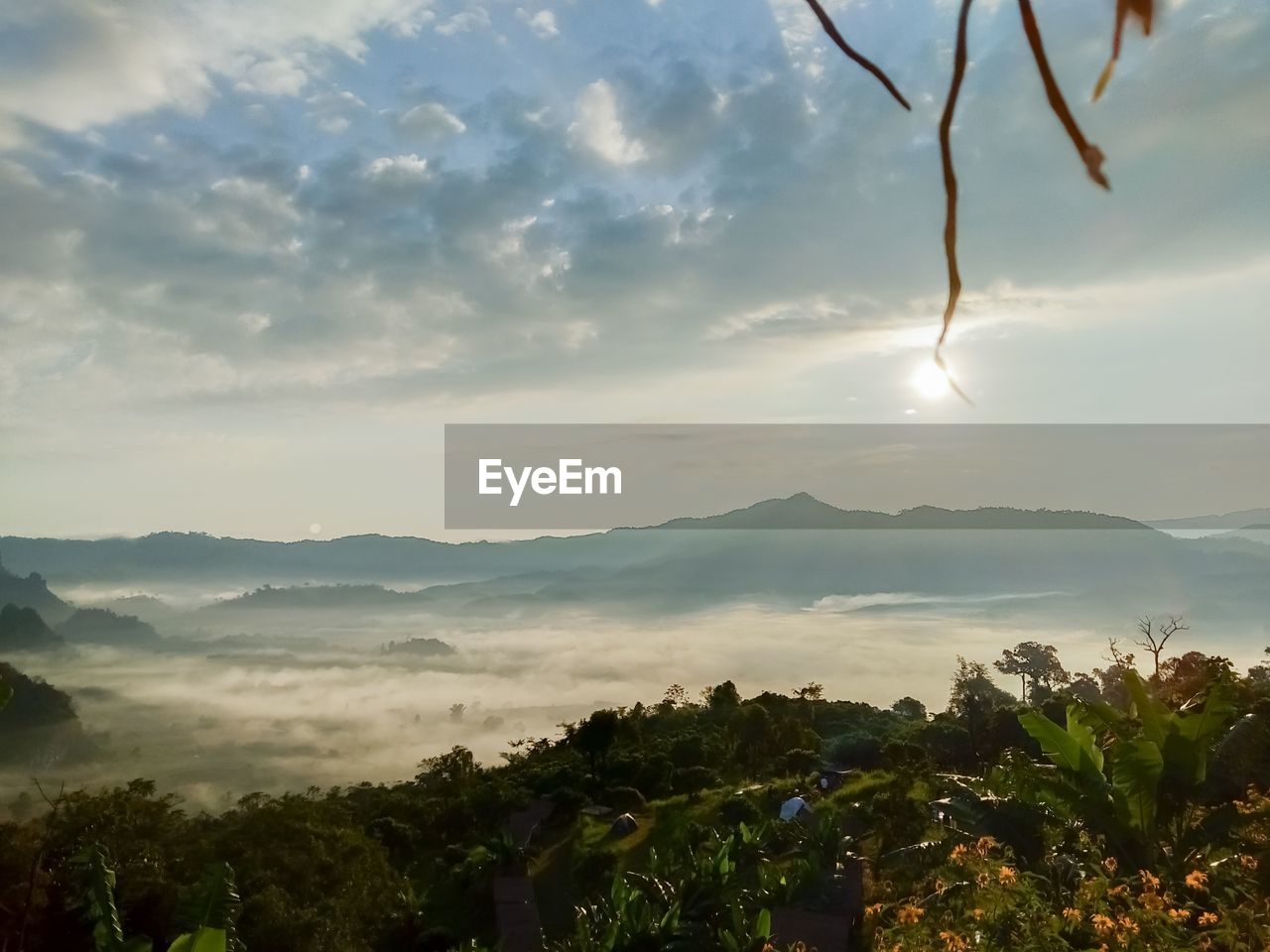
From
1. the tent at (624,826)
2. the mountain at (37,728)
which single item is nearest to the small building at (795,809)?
the tent at (624,826)

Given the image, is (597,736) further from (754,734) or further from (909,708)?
(909,708)

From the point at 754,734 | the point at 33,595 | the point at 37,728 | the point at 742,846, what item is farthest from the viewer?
the point at 33,595

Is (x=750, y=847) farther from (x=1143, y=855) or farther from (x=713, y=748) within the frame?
(x=713, y=748)

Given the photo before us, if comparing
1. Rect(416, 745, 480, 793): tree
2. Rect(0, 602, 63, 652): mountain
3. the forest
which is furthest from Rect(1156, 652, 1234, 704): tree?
Rect(0, 602, 63, 652): mountain

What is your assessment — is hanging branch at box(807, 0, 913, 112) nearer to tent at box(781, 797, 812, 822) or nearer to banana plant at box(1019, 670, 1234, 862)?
banana plant at box(1019, 670, 1234, 862)

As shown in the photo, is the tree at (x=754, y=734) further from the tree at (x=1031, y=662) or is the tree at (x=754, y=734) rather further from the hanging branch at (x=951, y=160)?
the hanging branch at (x=951, y=160)

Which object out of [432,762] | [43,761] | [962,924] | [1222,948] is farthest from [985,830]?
[43,761]

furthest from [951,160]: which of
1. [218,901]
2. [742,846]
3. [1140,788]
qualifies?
[742,846]
